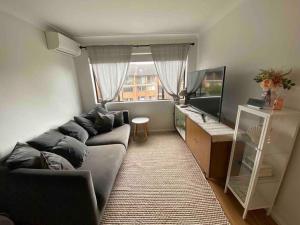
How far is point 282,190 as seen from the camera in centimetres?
140

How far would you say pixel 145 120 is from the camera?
3.34m

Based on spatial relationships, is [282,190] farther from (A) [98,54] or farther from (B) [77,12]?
(A) [98,54]

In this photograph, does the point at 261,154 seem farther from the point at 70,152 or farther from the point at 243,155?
the point at 70,152

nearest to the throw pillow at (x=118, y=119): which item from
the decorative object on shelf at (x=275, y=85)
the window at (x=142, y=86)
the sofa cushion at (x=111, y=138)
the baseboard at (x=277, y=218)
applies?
the sofa cushion at (x=111, y=138)

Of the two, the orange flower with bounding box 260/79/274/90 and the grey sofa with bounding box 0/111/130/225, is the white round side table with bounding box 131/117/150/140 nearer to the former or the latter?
the grey sofa with bounding box 0/111/130/225

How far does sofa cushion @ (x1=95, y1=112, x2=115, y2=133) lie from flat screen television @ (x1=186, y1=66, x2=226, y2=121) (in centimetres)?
168

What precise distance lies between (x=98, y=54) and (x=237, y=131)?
306 cm

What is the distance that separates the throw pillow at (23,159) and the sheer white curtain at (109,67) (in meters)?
2.15

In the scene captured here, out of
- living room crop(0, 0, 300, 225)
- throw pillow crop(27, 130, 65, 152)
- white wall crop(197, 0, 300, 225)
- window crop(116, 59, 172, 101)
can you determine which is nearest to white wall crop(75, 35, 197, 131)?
living room crop(0, 0, 300, 225)

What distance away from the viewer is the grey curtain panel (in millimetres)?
3314

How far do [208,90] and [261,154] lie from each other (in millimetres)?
1189

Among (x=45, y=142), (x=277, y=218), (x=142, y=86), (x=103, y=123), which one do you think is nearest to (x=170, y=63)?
(x=142, y=86)

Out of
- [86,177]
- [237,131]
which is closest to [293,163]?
[237,131]

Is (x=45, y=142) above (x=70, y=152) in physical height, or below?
above
